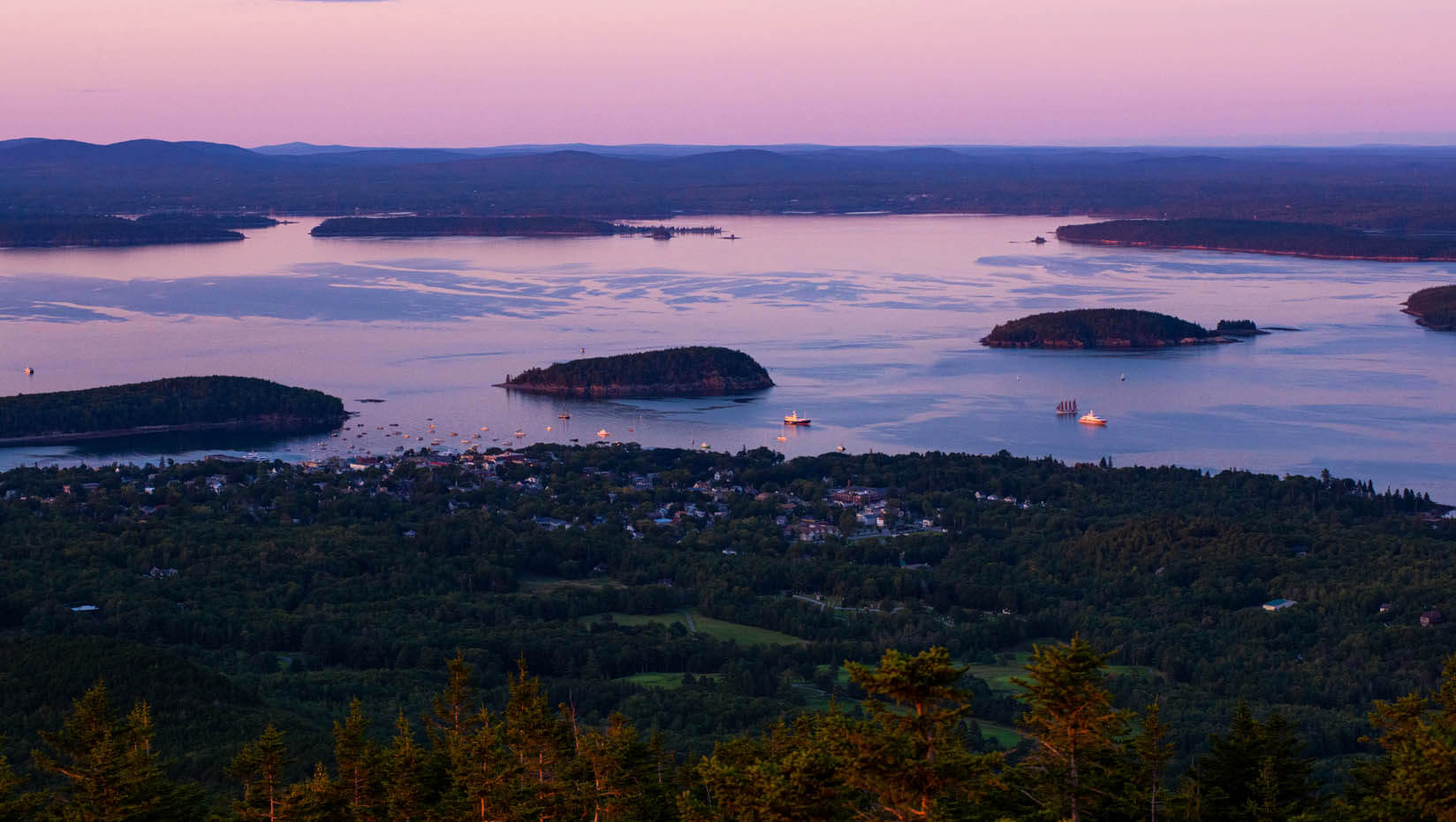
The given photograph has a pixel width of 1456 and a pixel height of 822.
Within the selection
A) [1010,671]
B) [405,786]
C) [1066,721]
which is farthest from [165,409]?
[1066,721]

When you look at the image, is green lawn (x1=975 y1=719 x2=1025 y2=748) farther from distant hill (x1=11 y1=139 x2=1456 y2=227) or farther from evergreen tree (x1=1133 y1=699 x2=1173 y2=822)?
distant hill (x1=11 y1=139 x2=1456 y2=227)

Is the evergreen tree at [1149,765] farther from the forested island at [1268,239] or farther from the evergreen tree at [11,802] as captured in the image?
the forested island at [1268,239]

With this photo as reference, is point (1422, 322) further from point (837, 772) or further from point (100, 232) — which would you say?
point (100, 232)

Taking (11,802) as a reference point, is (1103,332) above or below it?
below

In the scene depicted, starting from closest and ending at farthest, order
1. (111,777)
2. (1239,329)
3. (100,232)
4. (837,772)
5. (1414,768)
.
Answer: (837,772)
(1414,768)
(111,777)
(1239,329)
(100,232)

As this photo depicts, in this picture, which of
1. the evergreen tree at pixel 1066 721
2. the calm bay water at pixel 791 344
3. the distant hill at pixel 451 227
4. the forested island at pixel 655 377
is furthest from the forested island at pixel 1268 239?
the evergreen tree at pixel 1066 721

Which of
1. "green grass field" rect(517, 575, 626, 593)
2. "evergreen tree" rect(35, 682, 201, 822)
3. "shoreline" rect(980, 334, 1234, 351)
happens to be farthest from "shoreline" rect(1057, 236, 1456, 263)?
"evergreen tree" rect(35, 682, 201, 822)
